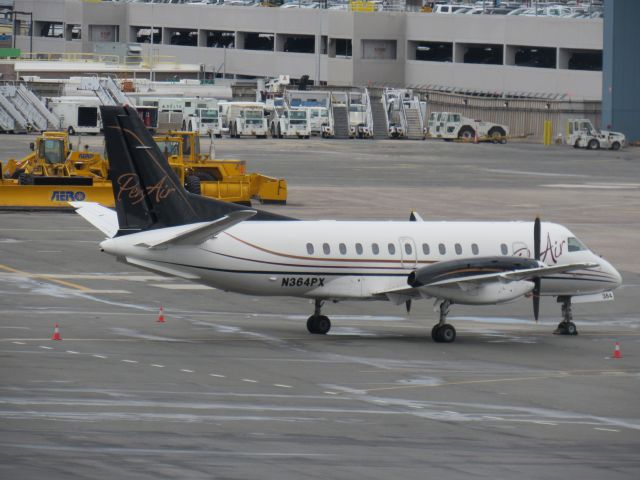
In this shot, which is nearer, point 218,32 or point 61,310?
point 61,310

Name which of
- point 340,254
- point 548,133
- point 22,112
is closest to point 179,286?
point 340,254

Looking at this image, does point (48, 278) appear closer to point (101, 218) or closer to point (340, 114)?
point (101, 218)

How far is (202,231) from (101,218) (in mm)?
5576

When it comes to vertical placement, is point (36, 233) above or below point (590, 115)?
below

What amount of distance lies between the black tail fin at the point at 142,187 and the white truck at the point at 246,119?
8436cm

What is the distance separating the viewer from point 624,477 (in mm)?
19938

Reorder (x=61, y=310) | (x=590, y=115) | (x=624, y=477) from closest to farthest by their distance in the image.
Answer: (x=624, y=477), (x=61, y=310), (x=590, y=115)

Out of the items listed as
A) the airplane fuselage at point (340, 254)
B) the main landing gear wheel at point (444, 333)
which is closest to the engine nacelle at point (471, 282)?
the main landing gear wheel at point (444, 333)

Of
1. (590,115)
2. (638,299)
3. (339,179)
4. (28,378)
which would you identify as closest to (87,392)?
(28,378)

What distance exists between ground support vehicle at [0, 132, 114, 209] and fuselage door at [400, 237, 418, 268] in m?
29.1

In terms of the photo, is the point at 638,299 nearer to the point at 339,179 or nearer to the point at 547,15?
the point at 339,179

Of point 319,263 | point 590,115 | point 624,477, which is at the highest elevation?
point 590,115

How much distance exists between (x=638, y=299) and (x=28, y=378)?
2193cm

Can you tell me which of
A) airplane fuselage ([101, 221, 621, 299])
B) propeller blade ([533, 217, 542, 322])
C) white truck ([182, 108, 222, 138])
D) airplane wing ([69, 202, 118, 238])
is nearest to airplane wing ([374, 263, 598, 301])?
propeller blade ([533, 217, 542, 322])
